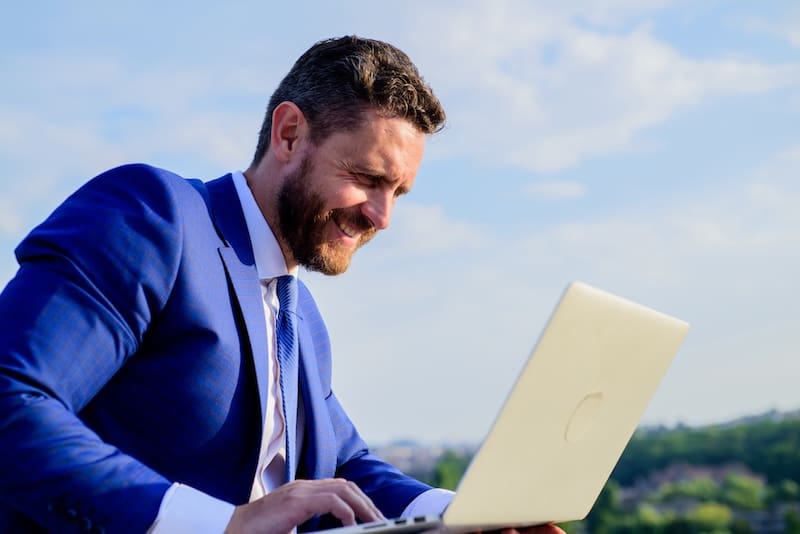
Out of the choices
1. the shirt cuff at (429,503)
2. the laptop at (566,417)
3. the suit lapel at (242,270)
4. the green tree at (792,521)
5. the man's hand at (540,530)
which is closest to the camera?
the laptop at (566,417)

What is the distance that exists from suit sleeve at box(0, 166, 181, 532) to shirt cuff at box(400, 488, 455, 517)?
0.80 meters

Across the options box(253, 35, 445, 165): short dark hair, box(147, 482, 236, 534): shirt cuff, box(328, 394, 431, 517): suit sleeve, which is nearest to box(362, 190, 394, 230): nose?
box(253, 35, 445, 165): short dark hair

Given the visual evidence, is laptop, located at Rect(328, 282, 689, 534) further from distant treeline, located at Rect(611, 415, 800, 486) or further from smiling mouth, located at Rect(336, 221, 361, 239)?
distant treeline, located at Rect(611, 415, 800, 486)

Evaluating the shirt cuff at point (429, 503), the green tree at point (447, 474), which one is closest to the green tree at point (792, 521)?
the green tree at point (447, 474)

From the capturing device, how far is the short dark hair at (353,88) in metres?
2.82

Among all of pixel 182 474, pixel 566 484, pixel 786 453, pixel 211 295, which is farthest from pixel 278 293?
pixel 786 453

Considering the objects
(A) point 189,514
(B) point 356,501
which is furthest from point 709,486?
(A) point 189,514

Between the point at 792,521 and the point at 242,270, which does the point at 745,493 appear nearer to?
the point at 792,521

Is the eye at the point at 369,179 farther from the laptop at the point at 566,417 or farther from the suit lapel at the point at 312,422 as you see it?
the laptop at the point at 566,417

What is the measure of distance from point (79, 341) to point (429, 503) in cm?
101

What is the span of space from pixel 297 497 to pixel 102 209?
75 centimetres

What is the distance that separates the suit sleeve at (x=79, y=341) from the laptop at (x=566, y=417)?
51 centimetres

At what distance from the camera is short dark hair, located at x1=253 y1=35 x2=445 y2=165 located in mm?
2816

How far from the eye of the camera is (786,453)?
87875 millimetres
